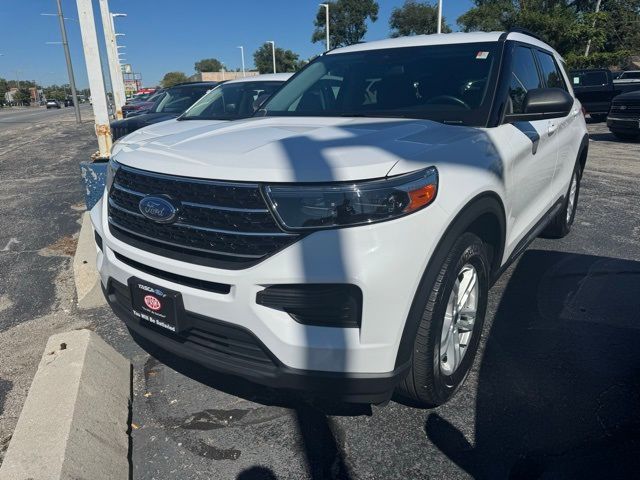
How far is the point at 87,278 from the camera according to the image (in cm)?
412

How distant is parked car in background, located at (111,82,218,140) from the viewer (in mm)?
8203

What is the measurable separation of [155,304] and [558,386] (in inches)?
84.4

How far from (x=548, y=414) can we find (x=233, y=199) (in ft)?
6.13

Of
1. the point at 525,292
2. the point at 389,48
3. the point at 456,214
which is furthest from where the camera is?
the point at 525,292

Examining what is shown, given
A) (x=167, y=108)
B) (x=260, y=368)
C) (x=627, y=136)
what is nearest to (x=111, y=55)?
(x=167, y=108)

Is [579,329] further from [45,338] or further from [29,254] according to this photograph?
[29,254]

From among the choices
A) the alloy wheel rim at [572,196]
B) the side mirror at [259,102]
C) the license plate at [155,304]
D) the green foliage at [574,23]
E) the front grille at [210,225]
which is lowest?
the alloy wheel rim at [572,196]

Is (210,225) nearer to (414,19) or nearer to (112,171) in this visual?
(112,171)

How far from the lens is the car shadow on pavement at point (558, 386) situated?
221 centimetres

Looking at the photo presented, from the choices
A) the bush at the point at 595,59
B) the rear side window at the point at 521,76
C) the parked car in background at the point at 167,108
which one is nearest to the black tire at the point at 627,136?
the parked car in background at the point at 167,108

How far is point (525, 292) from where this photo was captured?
391 centimetres

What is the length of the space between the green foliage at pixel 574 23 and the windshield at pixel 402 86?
27874mm

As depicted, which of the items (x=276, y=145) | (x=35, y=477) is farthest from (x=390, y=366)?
(x=35, y=477)

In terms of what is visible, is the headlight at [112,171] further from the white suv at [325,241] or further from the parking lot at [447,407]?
the parking lot at [447,407]
